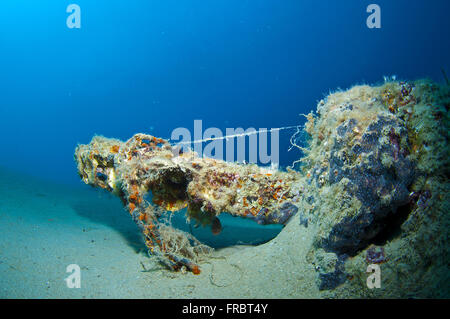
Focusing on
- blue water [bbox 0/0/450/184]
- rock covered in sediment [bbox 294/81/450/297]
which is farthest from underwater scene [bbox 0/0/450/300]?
blue water [bbox 0/0/450/184]

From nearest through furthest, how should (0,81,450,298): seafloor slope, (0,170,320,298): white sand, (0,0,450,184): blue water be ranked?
(0,81,450,298): seafloor slope < (0,170,320,298): white sand < (0,0,450,184): blue water

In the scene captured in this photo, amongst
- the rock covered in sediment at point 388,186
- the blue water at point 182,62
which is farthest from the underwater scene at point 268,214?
the blue water at point 182,62

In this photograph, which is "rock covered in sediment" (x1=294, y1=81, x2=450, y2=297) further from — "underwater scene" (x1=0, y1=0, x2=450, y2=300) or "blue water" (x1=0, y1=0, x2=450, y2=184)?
"blue water" (x1=0, y1=0, x2=450, y2=184)

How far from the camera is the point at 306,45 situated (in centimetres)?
4050

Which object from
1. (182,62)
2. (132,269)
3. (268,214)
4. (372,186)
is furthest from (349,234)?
(182,62)

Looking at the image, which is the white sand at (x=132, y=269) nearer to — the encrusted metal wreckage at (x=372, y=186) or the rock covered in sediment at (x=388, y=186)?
the encrusted metal wreckage at (x=372, y=186)

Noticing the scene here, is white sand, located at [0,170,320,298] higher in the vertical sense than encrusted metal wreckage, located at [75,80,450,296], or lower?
lower

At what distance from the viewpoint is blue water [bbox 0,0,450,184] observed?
37.3m

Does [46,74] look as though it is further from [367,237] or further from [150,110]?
[367,237]

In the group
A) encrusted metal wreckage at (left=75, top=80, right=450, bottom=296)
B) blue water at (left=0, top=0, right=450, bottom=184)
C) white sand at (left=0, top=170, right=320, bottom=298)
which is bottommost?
white sand at (left=0, top=170, right=320, bottom=298)

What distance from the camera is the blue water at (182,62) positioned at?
1470 inches
